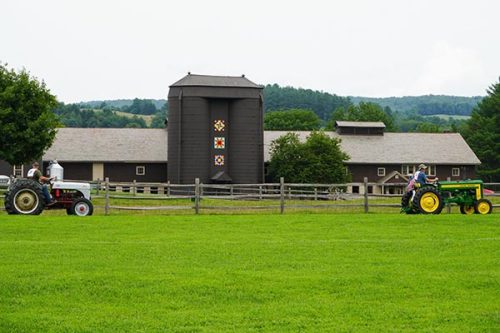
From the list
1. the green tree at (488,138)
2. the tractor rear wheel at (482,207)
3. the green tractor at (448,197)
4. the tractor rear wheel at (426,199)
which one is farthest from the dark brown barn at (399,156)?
the tractor rear wheel at (426,199)

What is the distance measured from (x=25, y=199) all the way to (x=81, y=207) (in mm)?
1881

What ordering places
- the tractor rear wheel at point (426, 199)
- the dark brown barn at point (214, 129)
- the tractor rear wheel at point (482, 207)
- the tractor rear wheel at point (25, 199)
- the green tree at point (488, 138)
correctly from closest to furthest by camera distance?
the tractor rear wheel at point (25, 199)
the tractor rear wheel at point (426, 199)
the tractor rear wheel at point (482, 207)
the dark brown barn at point (214, 129)
the green tree at point (488, 138)

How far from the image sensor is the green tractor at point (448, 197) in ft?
90.0

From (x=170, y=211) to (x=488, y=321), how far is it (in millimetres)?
21470

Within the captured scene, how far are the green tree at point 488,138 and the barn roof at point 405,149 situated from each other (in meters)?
8.29

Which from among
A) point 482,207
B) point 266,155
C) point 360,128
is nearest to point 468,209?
point 482,207

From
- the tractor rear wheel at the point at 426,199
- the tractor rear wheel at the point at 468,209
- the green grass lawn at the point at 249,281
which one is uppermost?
the tractor rear wheel at the point at 426,199

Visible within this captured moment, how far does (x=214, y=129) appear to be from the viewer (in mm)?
64875

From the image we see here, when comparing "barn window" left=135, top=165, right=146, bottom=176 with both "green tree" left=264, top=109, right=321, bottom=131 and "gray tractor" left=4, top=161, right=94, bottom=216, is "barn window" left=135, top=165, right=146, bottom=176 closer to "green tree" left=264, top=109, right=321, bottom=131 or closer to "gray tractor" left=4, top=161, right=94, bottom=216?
"gray tractor" left=4, top=161, right=94, bottom=216

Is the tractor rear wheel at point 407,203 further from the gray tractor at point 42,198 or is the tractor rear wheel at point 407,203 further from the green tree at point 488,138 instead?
the green tree at point 488,138

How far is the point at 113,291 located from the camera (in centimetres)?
1170

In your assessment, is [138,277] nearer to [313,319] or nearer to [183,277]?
[183,277]

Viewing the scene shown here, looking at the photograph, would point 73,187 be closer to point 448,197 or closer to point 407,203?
point 407,203

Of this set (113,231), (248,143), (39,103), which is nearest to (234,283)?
→ (113,231)
